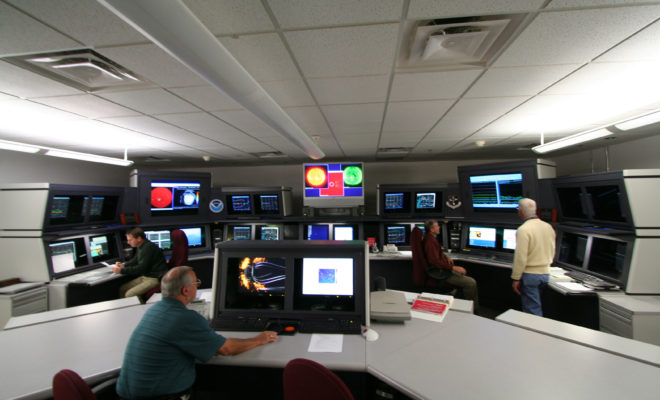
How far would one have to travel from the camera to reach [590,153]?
475 cm

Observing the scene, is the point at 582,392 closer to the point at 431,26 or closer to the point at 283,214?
the point at 431,26

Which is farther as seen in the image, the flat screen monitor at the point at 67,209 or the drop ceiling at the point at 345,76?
the flat screen monitor at the point at 67,209

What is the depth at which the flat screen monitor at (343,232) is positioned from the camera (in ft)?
14.8

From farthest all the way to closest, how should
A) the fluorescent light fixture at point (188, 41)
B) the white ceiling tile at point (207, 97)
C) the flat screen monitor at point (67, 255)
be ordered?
1. the flat screen monitor at point (67, 255)
2. the white ceiling tile at point (207, 97)
3. the fluorescent light fixture at point (188, 41)

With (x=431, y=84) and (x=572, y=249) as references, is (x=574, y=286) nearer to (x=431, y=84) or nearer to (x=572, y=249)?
(x=572, y=249)

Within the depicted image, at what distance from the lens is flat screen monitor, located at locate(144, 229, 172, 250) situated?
426 cm

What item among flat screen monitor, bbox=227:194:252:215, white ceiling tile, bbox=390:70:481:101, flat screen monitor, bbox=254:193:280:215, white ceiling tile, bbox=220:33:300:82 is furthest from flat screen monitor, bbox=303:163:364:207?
white ceiling tile, bbox=220:33:300:82

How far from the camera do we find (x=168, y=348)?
127 cm

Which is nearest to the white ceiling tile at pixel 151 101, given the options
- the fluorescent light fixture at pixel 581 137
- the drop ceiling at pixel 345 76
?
the drop ceiling at pixel 345 76

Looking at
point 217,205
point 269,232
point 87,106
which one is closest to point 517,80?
point 87,106

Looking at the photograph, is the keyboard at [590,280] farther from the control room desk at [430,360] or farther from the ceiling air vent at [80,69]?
the ceiling air vent at [80,69]

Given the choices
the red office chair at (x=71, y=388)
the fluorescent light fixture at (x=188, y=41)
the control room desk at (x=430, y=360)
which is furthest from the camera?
the control room desk at (x=430, y=360)

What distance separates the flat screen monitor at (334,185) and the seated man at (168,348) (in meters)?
3.16

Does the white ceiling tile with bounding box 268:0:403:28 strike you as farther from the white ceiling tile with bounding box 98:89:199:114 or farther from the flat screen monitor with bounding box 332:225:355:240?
the flat screen monitor with bounding box 332:225:355:240
